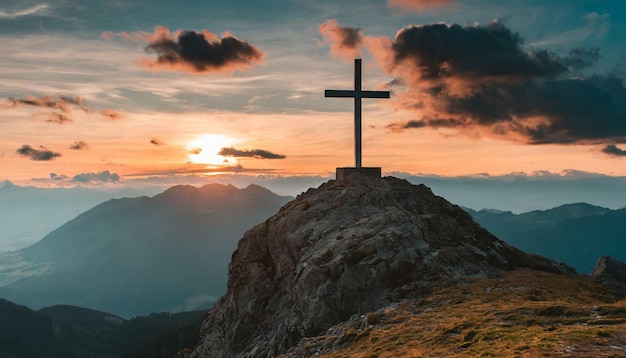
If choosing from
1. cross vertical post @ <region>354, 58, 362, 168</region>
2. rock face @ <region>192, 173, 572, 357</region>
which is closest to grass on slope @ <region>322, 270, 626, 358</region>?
rock face @ <region>192, 173, 572, 357</region>

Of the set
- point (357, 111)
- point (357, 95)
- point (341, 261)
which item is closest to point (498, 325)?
point (341, 261)

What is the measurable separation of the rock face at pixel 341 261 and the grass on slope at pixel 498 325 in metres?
4.63

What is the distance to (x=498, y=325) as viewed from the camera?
1127 inches

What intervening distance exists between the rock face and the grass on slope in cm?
463

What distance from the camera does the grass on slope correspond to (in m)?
23.5

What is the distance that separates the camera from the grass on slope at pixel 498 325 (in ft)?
77.2

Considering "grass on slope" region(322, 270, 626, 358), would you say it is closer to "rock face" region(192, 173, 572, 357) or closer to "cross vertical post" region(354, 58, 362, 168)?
"rock face" region(192, 173, 572, 357)

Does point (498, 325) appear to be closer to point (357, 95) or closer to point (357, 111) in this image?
point (357, 111)

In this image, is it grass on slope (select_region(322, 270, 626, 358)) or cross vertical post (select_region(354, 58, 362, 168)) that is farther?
cross vertical post (select_region(354, 58, 362, 168))

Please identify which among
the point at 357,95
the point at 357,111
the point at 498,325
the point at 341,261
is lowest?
the point at 498,325

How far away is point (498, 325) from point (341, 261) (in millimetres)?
18923

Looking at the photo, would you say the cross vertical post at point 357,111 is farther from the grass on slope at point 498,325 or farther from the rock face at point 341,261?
the grass on slope at point 498,325

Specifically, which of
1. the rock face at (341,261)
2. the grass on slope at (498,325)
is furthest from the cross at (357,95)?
the grass on slope at (498,325)

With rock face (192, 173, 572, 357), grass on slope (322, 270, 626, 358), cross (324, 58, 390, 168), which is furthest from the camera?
cross (324, 58, 390, 168)
